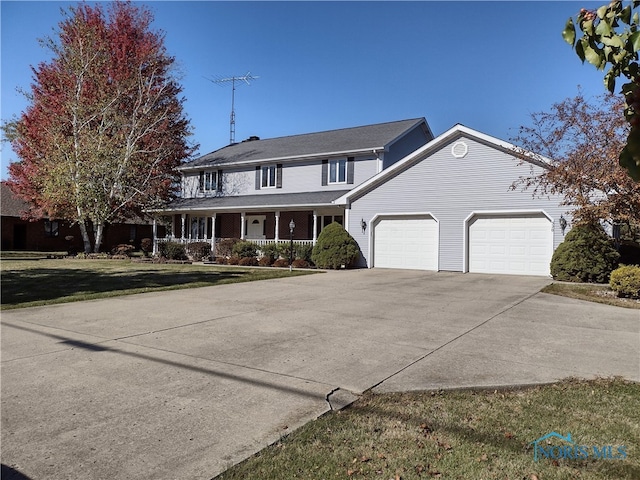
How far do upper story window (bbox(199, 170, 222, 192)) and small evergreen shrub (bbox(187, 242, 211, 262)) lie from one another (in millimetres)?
4670

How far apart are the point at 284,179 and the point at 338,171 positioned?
356 centimetres

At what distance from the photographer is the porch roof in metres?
21.8

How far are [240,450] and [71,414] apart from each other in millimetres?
1687

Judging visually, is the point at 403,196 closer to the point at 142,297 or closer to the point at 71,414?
the point at 142,297


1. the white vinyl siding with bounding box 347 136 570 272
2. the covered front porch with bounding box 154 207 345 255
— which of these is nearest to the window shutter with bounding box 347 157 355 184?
the covered front porch with bounding box 154 207 345 255

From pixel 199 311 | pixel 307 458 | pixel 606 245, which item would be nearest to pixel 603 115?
pixel 606 245

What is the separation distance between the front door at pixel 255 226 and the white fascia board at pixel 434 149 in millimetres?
7644

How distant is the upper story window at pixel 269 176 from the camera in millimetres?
25031

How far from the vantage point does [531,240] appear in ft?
52.8

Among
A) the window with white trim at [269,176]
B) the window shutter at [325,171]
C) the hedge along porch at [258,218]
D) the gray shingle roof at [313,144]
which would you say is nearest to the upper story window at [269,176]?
the window with white trim at [269,176]

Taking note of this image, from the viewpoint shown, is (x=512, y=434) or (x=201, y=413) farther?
(x=201, y=413)

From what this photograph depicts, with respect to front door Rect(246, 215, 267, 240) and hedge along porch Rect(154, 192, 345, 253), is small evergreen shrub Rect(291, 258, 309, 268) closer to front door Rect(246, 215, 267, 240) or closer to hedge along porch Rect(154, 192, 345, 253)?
hedge along porch Rect(154, 192, 345, 253)

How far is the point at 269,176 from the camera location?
83.8 feet

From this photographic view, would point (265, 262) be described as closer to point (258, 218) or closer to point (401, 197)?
point (258, 218)
